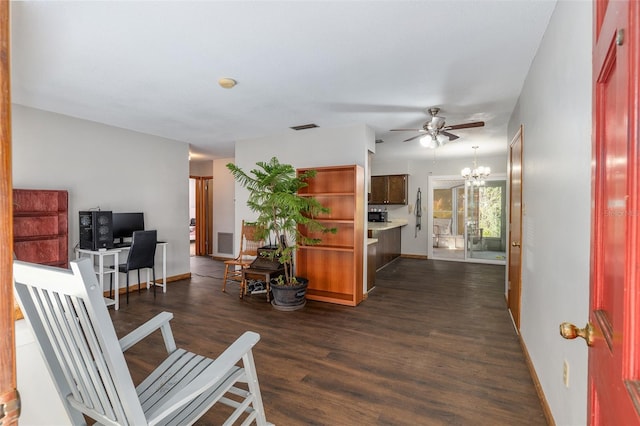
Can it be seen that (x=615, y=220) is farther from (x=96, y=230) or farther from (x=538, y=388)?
(x=96, y=230)

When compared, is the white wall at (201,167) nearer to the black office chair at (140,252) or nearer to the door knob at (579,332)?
the black office chair at (140,252)

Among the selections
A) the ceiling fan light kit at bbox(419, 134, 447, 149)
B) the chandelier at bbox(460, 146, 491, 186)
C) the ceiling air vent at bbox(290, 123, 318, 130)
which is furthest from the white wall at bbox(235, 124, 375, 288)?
the chandelier at bbox(460, 146, 491, 186)

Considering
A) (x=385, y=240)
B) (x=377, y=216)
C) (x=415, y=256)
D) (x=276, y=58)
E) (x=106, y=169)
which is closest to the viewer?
(x=276, y=58)

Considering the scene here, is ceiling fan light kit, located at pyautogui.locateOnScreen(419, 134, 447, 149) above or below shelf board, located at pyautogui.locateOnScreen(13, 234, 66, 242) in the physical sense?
above

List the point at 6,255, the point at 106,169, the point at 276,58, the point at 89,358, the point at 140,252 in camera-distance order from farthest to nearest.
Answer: the point at 106,169
the point at 140,252
the point at 276,58
the point at 89,358
the point at 6,255

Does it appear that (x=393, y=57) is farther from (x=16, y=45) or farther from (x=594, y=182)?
(x=16, y=45)

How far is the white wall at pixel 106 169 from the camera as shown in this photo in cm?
388

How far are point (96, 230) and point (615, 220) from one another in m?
4.88

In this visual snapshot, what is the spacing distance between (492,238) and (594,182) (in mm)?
7362

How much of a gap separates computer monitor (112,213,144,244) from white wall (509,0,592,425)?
5.00m

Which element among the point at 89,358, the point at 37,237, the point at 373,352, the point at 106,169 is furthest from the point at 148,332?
the point at 106,169

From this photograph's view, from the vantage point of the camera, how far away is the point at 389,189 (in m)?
8.28

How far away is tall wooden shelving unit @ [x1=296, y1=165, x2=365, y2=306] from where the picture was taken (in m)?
4.37

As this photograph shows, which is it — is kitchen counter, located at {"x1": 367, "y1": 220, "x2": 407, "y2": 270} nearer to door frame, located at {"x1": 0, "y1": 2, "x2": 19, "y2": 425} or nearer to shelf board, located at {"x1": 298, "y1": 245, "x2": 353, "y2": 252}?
shelf board, located at {"x1": 298, "y1": 245, "x2": 353, "y2": 252}
